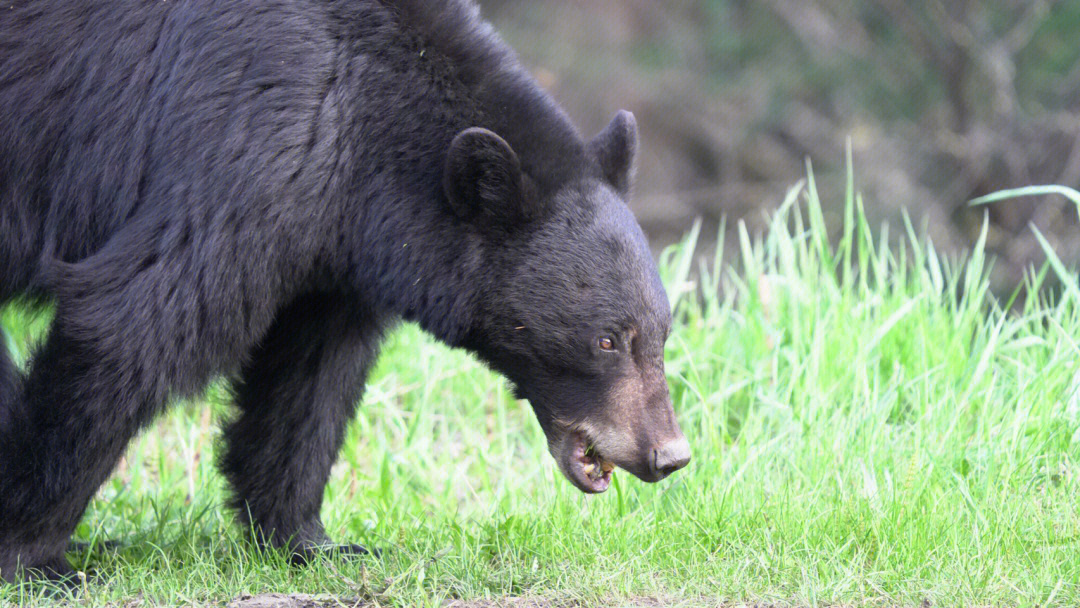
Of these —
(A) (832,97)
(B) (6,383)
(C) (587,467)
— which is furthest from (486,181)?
(A) (832,97)

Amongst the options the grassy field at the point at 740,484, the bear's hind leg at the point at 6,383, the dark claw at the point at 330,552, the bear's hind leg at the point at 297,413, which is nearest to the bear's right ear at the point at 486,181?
the bear's hind leg at the point at 297,413

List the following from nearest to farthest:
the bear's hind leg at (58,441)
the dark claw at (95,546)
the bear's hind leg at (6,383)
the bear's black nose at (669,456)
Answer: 1. the bear's hind leg at (58,441)
2. the bear's black nose at (669,456)
3. the bear's hind leg at (6,383)
4. the dark claw at (95,546)

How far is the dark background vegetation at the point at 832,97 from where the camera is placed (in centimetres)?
973

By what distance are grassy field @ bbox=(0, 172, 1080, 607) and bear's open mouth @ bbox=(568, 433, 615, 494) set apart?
6.6 inches

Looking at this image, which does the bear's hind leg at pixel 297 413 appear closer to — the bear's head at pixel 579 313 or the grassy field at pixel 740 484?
the grassy field at pixel 740 484

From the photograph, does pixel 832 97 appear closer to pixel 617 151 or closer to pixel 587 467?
pixel 617 151

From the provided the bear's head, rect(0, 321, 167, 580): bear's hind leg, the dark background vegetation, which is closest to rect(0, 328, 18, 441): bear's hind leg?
rect(0, 321, 167, 580): bear's hind leg

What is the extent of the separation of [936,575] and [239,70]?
2.24m

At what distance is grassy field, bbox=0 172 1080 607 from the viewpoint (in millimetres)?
3145

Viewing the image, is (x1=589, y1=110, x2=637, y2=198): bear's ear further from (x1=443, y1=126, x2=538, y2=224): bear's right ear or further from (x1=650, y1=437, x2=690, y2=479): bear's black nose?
(x1=650, y1=437, x2=690, y2=479): bear's black nose

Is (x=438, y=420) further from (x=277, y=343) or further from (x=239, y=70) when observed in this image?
(x=239, y=70)

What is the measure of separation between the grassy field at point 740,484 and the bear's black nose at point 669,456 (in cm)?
26

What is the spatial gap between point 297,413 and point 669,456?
1.23 m

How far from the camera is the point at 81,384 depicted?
10.2 feet
